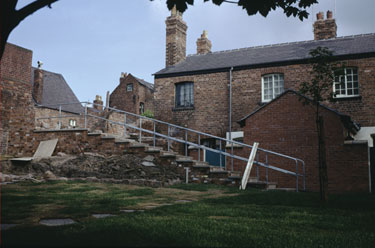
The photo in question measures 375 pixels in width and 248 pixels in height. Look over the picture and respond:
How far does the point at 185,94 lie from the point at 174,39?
4294 millimetres

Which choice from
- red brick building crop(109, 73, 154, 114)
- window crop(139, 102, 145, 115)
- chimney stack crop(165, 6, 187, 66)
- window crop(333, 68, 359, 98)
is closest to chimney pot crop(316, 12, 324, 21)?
window crop(333, 68, 359, 98)

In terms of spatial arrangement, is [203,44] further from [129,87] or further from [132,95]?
[129,87]

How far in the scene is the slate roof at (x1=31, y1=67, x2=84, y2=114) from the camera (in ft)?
115

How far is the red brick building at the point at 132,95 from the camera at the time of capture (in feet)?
143

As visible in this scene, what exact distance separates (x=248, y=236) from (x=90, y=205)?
10.9 ft

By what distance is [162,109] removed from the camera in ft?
75.9

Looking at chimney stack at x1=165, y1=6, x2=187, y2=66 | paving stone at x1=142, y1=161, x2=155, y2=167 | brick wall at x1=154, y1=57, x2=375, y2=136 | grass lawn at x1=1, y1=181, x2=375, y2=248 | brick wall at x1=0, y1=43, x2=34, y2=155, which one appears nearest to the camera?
grass lawn at x1=1, y1=181, x2=375, y2=248

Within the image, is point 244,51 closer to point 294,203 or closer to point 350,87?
point 350,87

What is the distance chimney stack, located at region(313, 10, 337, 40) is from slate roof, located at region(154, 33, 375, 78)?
2.35 feet

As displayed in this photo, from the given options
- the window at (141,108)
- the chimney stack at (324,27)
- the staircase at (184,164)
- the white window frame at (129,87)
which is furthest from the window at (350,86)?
the white window frame at (129,87)

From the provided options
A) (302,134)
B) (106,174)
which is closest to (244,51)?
(302,134)

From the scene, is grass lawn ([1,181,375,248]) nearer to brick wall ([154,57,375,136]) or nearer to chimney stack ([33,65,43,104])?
brick wall ([154,57,375,136])

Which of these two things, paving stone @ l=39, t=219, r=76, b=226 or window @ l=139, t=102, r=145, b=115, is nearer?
paving stone @ l=39, t=219, r=76, b=226

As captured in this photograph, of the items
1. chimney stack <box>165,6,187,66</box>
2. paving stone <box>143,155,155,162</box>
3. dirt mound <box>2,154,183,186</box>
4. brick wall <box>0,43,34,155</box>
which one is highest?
chimney stack <box>165,6,187,66</box>
